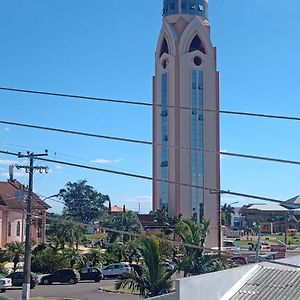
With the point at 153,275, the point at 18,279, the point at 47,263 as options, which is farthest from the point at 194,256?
the point at 47,263

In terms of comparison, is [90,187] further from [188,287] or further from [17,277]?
[188,287]

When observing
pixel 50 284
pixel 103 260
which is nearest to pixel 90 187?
pixel 103 260

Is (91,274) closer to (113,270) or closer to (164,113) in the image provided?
(113,270)

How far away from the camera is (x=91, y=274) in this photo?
146 feet

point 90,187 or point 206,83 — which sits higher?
point 206,83

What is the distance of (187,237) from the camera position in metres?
26.9

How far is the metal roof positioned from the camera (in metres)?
16.0

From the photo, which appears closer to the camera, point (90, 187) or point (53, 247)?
point (53, 247)

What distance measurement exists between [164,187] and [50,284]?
46.3 meters

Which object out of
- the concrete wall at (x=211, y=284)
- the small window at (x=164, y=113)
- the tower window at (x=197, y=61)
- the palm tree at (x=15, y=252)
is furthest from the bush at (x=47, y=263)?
the tower window at (x=197, y=61)

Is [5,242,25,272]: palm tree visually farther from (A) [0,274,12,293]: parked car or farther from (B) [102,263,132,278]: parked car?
(A) [0,274,12,293]: parked car

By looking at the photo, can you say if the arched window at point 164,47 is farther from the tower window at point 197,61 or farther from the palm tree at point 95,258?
the palm tree at point 95,258

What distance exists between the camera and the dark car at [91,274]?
44438mm

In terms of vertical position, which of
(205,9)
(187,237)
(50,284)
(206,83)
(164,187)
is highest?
(205,9)
